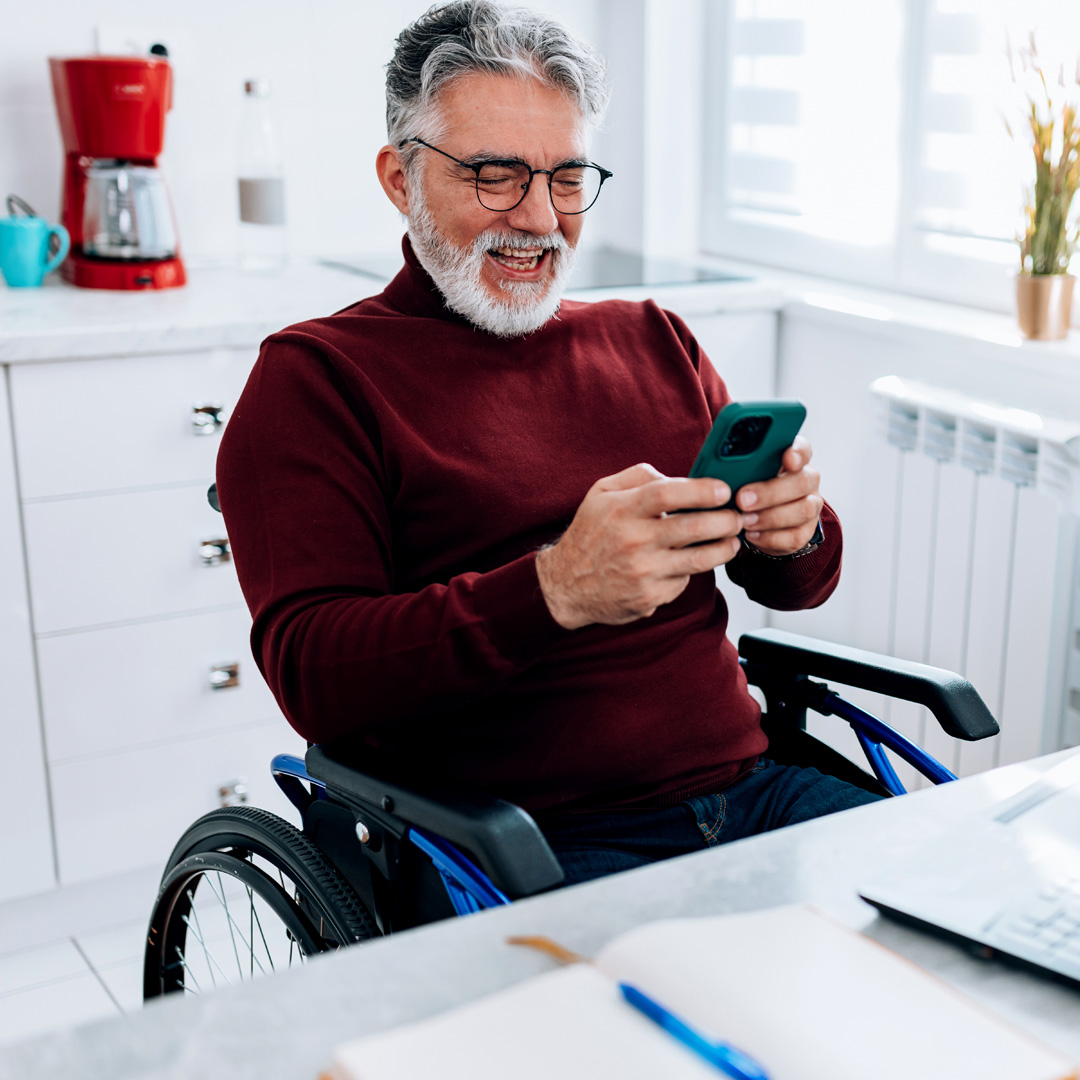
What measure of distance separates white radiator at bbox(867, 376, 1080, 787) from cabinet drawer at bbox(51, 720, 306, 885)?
1.04 meters

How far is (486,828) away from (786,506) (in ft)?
1.25

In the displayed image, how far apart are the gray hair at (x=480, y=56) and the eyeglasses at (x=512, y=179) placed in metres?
0.04

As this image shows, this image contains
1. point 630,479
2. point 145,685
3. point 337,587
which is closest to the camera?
point 630,479

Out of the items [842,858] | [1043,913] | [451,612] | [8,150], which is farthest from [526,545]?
[8,150]

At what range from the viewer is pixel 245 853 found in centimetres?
119

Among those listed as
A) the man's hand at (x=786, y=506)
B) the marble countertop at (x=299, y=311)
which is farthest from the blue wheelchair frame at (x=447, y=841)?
the marble countertop at (x=299, y=311)

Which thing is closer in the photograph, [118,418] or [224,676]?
[118,418]

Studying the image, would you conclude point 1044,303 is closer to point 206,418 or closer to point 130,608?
point 206,418

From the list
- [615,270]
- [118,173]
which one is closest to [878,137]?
[615,270]

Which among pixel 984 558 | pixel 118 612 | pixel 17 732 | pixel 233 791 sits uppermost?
pixel 984 558

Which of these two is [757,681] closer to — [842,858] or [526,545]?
[526,545]

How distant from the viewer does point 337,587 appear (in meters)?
1.15

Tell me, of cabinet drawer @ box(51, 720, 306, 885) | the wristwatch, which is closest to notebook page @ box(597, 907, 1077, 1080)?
the wristwatch

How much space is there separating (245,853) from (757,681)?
0.56m
